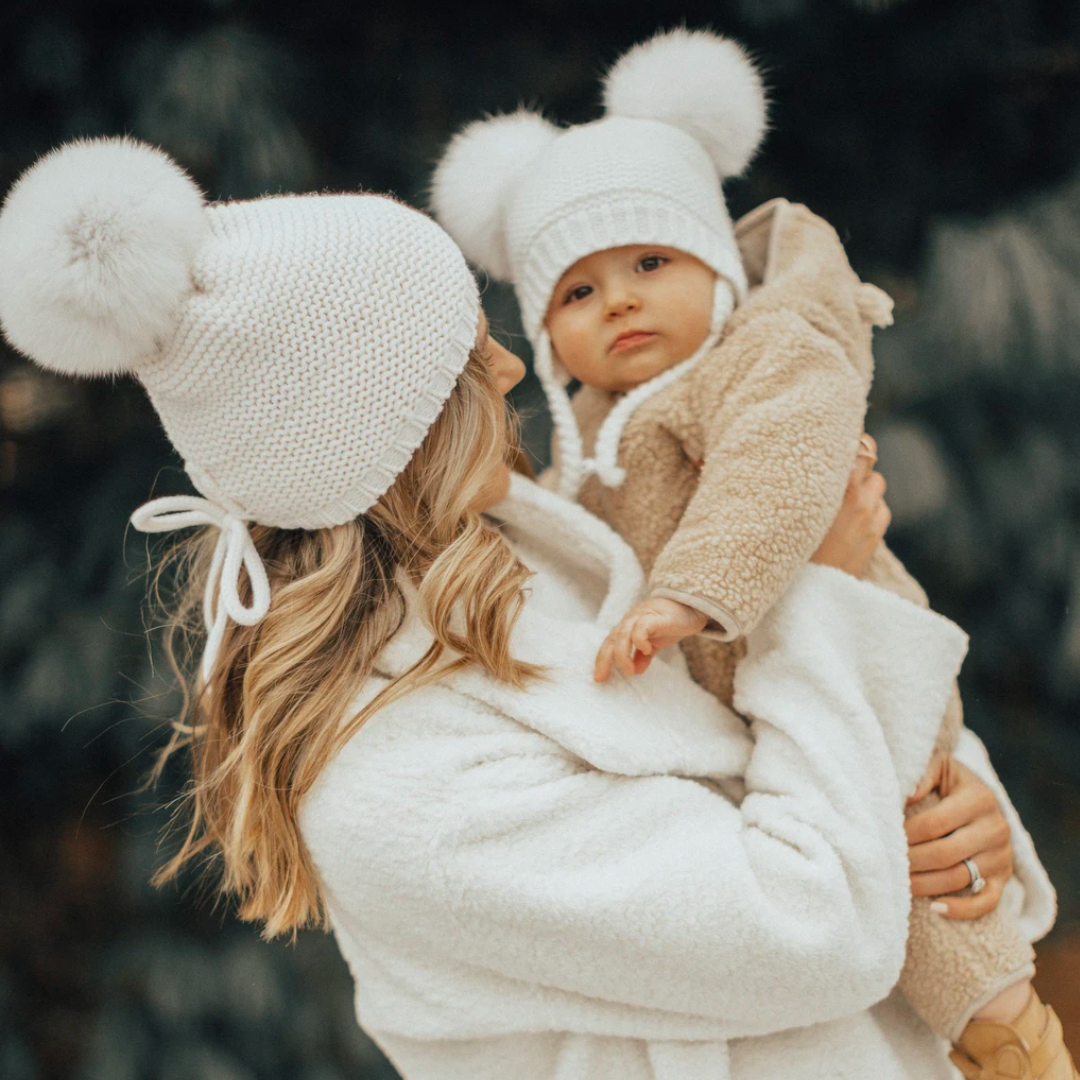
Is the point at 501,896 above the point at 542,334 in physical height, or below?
below

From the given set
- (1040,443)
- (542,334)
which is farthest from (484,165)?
(1040,443)

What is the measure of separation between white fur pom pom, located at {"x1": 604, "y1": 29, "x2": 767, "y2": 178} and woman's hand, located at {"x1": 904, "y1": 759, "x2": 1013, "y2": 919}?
866 mm

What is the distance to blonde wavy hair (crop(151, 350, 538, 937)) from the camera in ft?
3.13

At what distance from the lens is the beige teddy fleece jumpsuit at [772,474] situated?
3.19 feet

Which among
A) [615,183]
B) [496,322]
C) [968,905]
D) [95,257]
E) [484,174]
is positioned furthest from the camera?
[496,322]

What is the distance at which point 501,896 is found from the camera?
894 millimetres

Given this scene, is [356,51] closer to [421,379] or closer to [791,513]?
[421,379]

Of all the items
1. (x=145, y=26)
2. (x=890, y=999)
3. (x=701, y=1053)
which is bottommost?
(x=890, y=999)

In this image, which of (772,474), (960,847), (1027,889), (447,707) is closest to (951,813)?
(960,847)

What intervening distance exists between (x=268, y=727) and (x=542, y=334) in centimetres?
63

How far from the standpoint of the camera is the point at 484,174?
1.31 metres

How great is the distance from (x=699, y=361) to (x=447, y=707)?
54cm

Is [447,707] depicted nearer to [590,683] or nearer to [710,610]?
[590,683]

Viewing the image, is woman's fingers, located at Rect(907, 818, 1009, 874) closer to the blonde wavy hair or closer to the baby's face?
the blonde wavy hair
